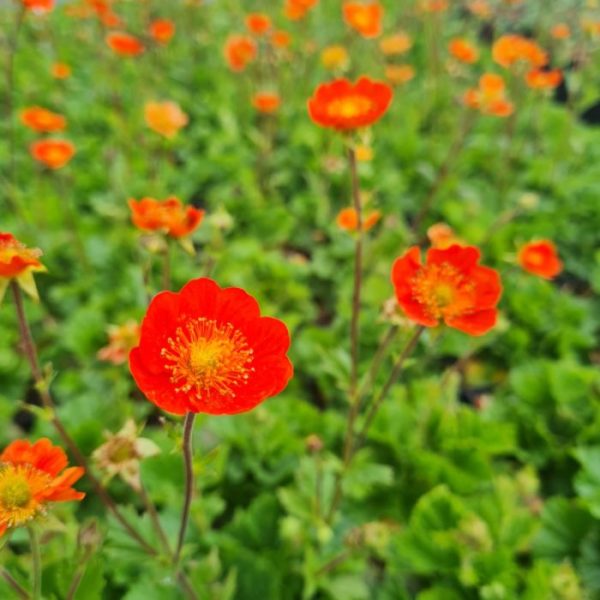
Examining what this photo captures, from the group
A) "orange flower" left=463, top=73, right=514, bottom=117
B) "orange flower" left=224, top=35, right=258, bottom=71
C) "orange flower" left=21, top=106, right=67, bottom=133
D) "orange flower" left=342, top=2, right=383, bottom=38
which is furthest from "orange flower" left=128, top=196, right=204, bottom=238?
"orange flower" left=224, top=35, right=258, bottom=71

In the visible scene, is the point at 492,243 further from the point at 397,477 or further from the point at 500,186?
the point at 397,477

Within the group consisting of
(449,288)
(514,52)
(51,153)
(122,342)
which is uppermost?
(514,52)

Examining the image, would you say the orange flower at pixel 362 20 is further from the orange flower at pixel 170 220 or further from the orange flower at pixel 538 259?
the orange flower at pixel 170 220

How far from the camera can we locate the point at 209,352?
0.86 meters

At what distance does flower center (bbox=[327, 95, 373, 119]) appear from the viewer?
1.31 m

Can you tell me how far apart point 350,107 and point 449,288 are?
509 mm

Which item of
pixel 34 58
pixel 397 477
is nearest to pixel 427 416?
pixel 397 477

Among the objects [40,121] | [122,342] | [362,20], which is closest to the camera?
[122,342]

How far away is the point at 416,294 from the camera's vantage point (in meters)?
1.10

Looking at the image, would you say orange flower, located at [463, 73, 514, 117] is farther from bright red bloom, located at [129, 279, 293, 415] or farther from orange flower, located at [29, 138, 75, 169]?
bright red bloom, located at [129, 279, 293, 415]

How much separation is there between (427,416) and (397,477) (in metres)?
0.21

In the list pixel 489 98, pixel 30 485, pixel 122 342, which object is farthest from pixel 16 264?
pixel 489 98

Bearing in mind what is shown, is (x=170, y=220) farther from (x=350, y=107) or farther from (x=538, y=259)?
(x=538, y=259)

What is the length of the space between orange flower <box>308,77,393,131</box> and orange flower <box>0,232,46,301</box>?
660 mm
